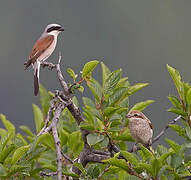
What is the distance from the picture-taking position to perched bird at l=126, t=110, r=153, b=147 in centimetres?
404

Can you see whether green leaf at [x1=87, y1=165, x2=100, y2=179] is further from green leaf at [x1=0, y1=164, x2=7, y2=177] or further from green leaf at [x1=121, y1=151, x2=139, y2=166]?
green leaf at [x1=0, y1=164, x2=7, y2=177]

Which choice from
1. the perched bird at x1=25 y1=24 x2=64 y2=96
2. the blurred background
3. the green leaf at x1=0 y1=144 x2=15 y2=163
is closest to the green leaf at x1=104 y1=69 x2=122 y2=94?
the green leaf at x1=0 y1=144 x2=15 y2=163

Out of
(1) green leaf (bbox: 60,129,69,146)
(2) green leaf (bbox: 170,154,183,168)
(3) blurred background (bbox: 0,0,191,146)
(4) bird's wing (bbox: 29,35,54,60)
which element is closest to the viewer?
(2) green leaf (bbox: 170,154,183,168)

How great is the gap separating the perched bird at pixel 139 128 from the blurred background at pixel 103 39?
68441mm

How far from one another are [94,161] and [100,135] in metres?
0.24

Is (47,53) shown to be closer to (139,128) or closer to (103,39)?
(139,128)

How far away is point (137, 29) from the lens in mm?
116000

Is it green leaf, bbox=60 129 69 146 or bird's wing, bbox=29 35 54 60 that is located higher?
bird's wing, bbox=29 35 54 60

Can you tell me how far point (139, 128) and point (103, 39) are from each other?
108190 millimetres

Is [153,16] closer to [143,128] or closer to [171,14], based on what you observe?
[171,14]

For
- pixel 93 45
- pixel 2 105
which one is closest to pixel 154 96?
pixel 93 45

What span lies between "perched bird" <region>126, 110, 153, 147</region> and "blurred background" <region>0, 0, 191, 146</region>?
6844 centimetres

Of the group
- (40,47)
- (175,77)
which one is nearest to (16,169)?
(175,77)

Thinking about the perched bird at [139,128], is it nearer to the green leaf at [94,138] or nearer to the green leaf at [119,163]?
the green leaf at [94,138]
